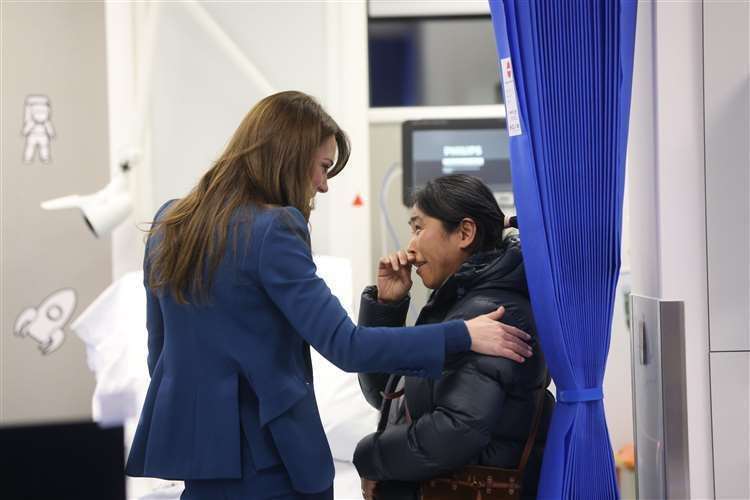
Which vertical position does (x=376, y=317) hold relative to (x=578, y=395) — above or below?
above

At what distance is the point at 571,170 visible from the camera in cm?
159

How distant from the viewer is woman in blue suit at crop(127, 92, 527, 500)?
155 centimetres

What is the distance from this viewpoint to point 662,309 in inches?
63.4

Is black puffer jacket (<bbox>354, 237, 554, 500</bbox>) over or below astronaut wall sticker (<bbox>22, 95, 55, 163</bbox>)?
below

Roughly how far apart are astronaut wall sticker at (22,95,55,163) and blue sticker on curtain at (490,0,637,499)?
9.35ft

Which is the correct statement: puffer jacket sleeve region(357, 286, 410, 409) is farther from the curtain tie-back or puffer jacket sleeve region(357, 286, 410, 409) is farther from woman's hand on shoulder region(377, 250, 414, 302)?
the curtain tie-back

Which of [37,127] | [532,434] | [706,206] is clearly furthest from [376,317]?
[37,127]

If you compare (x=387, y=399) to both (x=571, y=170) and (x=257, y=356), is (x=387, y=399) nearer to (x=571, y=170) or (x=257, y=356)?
(x=257, y=356)

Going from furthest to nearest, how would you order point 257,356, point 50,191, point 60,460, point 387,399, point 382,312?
point 50,191 → point 382,312 → point 387,399 → point 257,356 → point 60,460

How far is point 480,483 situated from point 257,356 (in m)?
0.51

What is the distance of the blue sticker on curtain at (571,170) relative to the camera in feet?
5.17

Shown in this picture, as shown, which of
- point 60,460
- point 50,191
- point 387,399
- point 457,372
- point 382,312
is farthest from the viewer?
point 50,191

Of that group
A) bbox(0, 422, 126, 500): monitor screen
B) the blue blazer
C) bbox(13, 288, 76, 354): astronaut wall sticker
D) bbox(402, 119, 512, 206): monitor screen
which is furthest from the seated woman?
bbox(13, 288, 76, 354): astronaut wall sticker

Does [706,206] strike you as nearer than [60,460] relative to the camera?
No
